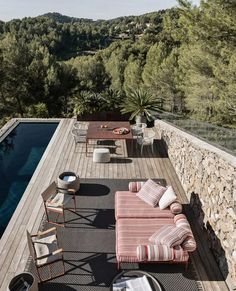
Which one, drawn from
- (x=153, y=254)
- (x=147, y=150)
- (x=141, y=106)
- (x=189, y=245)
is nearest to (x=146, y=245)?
(x=153, y=254)

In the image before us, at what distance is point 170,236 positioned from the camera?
5.27 metres

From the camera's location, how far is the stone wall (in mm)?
5031

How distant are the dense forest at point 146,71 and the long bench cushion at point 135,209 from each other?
6.80m

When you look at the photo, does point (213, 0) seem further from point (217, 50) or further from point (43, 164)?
point (43, 164)

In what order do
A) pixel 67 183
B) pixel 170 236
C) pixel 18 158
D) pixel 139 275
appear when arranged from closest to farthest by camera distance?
pixel 139 275 < pixel 170 236 < pixel 67 183 < pixel 18 158

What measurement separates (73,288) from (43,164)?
4892 millimetres

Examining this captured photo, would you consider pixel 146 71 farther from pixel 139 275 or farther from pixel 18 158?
pixel 139 275

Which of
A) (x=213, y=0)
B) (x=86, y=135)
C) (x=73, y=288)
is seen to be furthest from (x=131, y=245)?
(x=213, y=0)

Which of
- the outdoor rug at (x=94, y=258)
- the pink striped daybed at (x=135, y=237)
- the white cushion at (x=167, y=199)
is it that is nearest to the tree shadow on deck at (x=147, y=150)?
the outdoor rug at (x=94, y=258)

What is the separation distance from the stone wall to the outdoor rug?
25.7 inches

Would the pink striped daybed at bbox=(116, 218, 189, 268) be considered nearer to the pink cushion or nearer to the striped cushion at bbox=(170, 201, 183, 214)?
the pink cushion

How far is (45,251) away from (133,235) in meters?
1.58

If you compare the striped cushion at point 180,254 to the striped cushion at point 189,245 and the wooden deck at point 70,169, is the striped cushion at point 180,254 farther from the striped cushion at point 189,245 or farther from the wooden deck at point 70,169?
the wooden deck at point 70,169

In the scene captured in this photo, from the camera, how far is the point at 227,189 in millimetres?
5215
